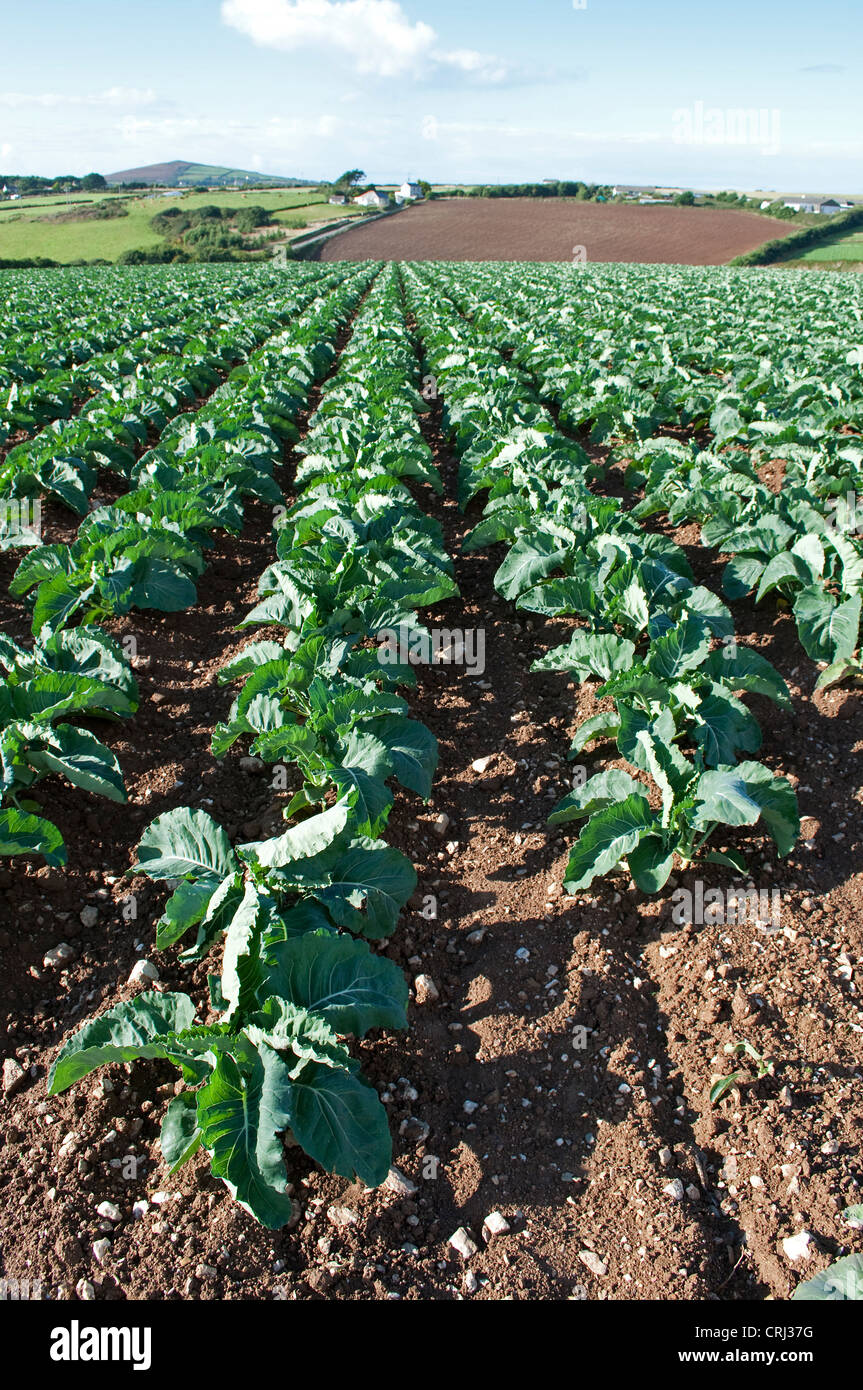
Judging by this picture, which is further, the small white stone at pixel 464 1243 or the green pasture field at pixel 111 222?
the green pasture field at pixel 111 222

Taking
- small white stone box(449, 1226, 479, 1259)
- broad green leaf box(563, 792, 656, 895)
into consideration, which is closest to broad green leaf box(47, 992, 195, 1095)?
small white stone box(449, 1226, 479, 1259)

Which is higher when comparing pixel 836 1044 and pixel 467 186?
pixel 467 186

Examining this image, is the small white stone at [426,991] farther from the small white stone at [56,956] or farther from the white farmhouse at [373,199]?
the white farmhouse at [373,199]

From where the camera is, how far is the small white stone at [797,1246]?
7.55 ft

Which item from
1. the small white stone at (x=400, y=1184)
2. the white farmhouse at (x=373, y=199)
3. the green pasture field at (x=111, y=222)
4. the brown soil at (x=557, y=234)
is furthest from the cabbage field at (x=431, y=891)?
the white farmhouse at (x=373, y=199)

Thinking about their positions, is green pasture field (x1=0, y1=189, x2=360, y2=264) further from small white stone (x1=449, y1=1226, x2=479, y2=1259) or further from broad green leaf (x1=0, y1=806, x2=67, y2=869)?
small white stone (x1=449, y1=1226, x2=479, y2=1259)

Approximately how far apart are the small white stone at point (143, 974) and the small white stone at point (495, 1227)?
1508mm

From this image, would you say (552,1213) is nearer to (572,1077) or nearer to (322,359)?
(572,1077)

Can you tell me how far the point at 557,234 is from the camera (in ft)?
186

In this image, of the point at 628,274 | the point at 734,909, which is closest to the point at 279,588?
the point at 734,909

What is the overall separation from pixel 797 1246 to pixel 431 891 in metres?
1.87

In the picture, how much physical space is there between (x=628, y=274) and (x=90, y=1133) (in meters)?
36.7

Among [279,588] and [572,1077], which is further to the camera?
[279,588]

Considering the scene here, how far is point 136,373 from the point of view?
1259cm
